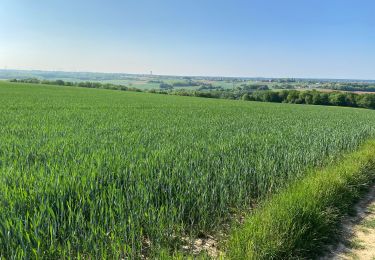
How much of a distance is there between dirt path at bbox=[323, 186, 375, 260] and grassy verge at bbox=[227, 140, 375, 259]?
0.17 metres

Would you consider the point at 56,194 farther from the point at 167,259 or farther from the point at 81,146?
the point at 81,146

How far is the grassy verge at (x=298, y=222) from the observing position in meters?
3.78

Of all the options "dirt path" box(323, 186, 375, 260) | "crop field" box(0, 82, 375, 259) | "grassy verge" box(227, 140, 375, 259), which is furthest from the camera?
"dirt path" box(323, 186, 375, 260)

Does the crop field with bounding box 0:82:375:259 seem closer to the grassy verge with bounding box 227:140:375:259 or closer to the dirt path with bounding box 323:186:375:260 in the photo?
the grassy verge with bounding box 227:140:375:259

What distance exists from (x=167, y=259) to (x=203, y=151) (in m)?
4.93

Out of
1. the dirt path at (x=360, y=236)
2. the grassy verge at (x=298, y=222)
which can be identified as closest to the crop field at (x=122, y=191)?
the grassy verge at (x=298, y=222)

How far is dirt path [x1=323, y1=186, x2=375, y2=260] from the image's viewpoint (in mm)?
4332

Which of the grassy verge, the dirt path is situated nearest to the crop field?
the grassy verge

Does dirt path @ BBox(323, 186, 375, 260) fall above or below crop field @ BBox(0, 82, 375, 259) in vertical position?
below

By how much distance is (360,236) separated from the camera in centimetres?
494

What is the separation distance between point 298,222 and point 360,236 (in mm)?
1382

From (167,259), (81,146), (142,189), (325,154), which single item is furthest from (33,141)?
(325,154)

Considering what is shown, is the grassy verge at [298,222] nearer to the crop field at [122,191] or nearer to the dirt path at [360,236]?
the dirt path at [360,236]

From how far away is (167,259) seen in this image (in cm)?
321
